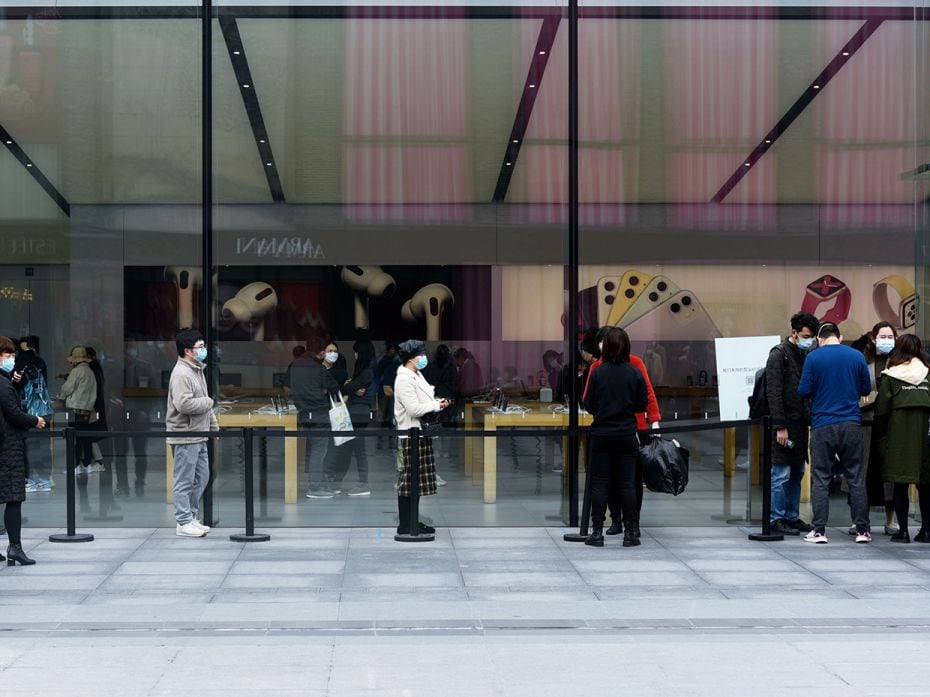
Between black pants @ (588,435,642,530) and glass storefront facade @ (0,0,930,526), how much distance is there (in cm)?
121

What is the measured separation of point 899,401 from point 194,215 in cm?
641

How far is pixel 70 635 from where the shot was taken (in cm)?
688

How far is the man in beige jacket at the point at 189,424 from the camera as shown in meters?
10.3

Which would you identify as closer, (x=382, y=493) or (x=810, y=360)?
(x=810, y=360)

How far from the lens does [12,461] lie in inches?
350

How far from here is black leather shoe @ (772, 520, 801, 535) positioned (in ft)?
33.9

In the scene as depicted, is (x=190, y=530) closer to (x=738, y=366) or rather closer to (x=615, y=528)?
(x=615, y=528)

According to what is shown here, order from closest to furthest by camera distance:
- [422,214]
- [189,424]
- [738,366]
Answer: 1. [189,424]
2. [422,214]
3. [738,366]

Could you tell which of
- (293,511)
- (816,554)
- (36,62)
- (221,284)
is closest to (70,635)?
(293,511)

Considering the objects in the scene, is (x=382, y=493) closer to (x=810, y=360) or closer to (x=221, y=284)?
(x=221, y=284)

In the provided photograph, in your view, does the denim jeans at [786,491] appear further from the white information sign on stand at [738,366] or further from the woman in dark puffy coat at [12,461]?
the woman in dark puffy coat at [12,461]

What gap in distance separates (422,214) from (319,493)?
273 cm

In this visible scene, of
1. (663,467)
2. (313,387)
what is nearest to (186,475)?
(313,387)

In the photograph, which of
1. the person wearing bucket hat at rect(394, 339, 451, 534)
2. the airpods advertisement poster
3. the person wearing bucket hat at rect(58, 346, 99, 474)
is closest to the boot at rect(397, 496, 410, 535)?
the person wearing bucket hat at rect(394, 339, 451, 534)
